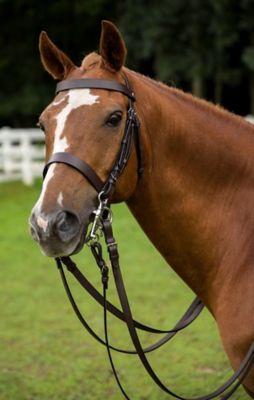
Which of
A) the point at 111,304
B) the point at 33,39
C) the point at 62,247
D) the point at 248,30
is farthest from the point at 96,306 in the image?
the point at 33,39

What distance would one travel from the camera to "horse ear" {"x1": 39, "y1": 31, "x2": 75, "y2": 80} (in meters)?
3.00

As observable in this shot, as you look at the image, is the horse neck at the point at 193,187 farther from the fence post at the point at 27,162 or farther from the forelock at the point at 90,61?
the fence post at the point at 27,162

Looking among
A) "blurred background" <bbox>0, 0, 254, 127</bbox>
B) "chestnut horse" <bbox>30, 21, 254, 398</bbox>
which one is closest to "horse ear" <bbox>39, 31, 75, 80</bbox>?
"chestnut horse" <bbox>30, 21, 254, 398</bbox>

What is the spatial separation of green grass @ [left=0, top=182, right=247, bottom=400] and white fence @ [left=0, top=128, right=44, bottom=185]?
6.10m

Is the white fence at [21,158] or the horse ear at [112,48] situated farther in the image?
the white fence at [21,158]

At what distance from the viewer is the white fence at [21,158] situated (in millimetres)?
15525

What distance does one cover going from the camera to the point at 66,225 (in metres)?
2.62

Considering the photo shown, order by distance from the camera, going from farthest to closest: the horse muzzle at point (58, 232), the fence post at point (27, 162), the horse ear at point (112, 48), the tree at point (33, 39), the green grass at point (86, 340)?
the tree at point (33, 39)
the fence post at point (27, 162)
the green grass at point (86, 340)
the horse ear at point (112, 48)
the horse muzzle at point (58, 232)

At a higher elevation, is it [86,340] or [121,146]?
[121,146]

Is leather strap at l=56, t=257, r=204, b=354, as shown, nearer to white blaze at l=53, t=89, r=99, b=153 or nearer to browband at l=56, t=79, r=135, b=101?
white blaze at l=53, t=89, r=99, b=153

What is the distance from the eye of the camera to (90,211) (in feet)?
8.93

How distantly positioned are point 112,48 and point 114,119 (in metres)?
Result: 0.33

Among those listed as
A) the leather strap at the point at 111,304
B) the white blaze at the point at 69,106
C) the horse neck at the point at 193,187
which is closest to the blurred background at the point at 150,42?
the leather strap at the point at 111,304

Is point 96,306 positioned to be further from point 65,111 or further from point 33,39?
point 33,39
